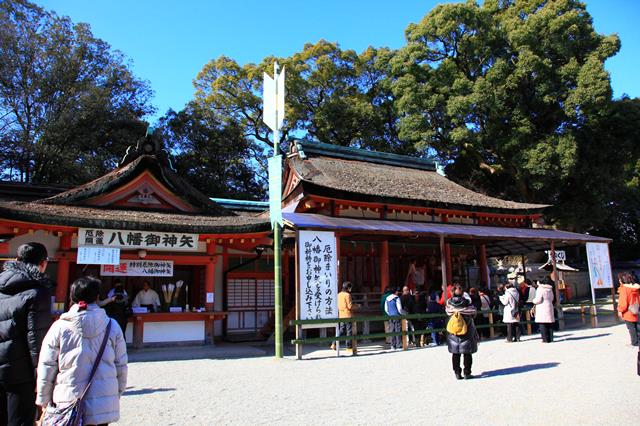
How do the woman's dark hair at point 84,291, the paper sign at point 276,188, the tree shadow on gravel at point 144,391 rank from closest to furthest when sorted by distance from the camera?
the woman's dark hair at point 84,291 → the tree shadow on gravel at point 144,391 → the paper sign at point 276,188

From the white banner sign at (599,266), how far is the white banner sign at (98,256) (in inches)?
606

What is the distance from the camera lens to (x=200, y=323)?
12359mm

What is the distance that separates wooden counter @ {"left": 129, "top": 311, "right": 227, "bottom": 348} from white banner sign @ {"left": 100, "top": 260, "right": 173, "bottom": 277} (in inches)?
42.0

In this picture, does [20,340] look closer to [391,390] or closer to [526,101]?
[391,390]

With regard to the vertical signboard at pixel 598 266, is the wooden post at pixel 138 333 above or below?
below

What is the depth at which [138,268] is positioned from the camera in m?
11.9

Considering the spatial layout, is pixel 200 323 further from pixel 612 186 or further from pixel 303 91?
pixel 612 186

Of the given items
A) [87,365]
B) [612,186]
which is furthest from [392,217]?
[612,186]

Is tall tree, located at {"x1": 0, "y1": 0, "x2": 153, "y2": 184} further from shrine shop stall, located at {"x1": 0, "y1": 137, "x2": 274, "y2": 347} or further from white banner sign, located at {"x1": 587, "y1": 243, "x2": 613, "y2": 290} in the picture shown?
white banner sign, located at {"x1": 587, "y1": 243, "x2": 613, "y2": 290}

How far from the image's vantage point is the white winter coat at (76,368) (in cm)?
329

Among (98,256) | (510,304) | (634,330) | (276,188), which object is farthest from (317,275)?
(634,330)

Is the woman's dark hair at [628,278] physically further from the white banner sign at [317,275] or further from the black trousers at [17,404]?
the black trousers at [17,404]

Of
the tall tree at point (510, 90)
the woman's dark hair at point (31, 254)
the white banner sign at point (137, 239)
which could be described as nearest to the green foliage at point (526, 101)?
the tall tree at point (510, 90)

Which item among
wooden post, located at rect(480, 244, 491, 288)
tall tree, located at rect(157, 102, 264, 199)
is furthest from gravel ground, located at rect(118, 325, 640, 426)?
tall tree, located at rect(157, 102, 264, 199)
